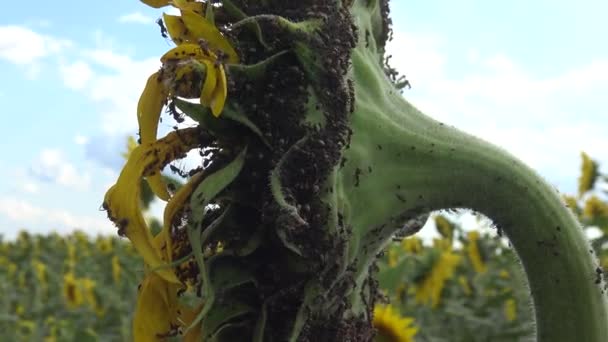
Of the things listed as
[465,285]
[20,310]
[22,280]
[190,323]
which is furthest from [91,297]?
[190,323]

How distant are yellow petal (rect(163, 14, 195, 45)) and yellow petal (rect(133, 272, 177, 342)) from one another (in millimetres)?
327

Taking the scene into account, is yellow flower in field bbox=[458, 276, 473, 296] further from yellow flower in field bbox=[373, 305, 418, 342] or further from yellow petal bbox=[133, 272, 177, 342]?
yellow petal bbox=[133, 272, 177, 342]

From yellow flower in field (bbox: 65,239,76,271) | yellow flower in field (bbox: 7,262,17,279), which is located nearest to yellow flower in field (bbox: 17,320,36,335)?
yellow flower in field (bbox: 65,239,76,271)

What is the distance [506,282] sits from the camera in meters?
4.14

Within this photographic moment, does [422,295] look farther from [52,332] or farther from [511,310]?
[52,332]

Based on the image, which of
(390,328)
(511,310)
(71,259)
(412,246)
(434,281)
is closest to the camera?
(390,328)

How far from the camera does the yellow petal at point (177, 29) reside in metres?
1.26

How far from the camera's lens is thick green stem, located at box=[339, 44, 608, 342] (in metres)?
1.27

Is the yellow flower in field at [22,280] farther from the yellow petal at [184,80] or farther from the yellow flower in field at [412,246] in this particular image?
the yellow petal at [184,80]

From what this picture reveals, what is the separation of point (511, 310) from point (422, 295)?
794 mm

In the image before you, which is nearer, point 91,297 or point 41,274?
point 91,297

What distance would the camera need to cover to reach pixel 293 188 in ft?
3.92

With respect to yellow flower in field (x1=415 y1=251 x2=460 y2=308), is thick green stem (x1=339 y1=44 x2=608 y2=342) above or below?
below

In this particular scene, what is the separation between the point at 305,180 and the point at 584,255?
423 mm
